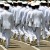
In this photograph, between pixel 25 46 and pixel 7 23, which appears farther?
pixel 25 46

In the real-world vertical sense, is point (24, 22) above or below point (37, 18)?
below

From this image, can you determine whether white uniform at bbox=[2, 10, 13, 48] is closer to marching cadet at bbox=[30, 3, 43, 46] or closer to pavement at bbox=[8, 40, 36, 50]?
pavement at bbox=[8, 40, 36, 50]

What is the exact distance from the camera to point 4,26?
60.3ft

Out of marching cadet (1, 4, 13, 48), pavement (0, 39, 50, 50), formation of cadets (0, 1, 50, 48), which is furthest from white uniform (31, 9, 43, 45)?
marching cadet (1, 4, 13, 48)

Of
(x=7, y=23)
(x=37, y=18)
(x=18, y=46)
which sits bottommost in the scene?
(x=18, y=46)

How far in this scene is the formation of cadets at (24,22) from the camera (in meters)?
18.4

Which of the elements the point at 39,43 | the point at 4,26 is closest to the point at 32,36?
the point at 39,43

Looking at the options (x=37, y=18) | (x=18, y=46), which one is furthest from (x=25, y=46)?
(x=37, y=18)

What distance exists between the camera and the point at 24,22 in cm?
2081

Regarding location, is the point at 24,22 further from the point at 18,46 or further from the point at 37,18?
the point at 37,18

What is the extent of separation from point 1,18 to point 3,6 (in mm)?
1540

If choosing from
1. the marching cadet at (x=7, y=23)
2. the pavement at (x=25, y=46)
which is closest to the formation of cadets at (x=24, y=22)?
the marching cadet at (x=7, y=23)

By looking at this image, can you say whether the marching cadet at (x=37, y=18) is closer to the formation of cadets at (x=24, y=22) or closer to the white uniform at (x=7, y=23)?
the formation of cadets at (x=24, y=22)

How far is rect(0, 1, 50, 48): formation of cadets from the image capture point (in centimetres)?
1839
